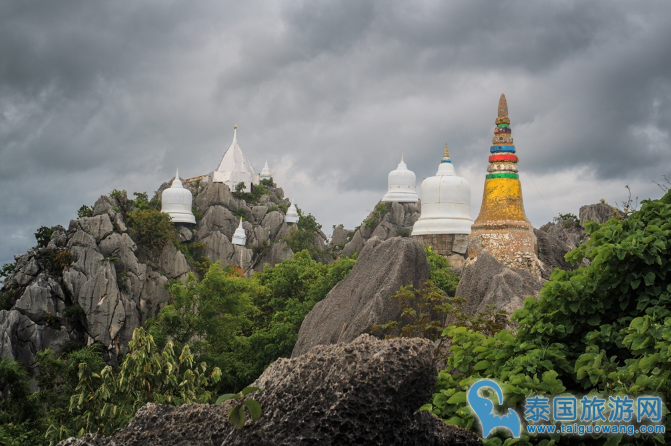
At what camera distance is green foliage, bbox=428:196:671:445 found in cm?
596

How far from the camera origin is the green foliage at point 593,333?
19.5 ft

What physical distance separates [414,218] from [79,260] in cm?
2812

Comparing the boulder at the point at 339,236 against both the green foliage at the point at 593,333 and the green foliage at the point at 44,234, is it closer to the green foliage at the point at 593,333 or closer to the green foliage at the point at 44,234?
the green foliage at the point at 44,234

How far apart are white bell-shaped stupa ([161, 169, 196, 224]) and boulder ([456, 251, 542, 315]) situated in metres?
39.8

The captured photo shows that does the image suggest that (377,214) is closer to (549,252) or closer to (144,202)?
(144,202)

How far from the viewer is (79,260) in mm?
39188

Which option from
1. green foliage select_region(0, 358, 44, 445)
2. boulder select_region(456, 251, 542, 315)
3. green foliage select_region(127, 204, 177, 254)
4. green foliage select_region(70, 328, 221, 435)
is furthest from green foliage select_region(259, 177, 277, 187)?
green foliage select_region(70, 328, 221, 435)

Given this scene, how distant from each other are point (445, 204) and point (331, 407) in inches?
1265

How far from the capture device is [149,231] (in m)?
45.5

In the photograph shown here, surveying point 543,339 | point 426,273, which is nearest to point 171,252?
point 426,273

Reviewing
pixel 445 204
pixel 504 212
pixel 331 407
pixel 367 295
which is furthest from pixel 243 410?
pixel 445 204

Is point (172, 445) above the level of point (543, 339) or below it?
below

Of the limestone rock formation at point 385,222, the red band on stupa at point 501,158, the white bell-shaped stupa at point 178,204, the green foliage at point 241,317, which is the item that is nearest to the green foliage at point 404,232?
the limestone rock formation at point 385,222

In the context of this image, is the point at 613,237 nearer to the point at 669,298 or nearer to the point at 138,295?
the point at 669,298
